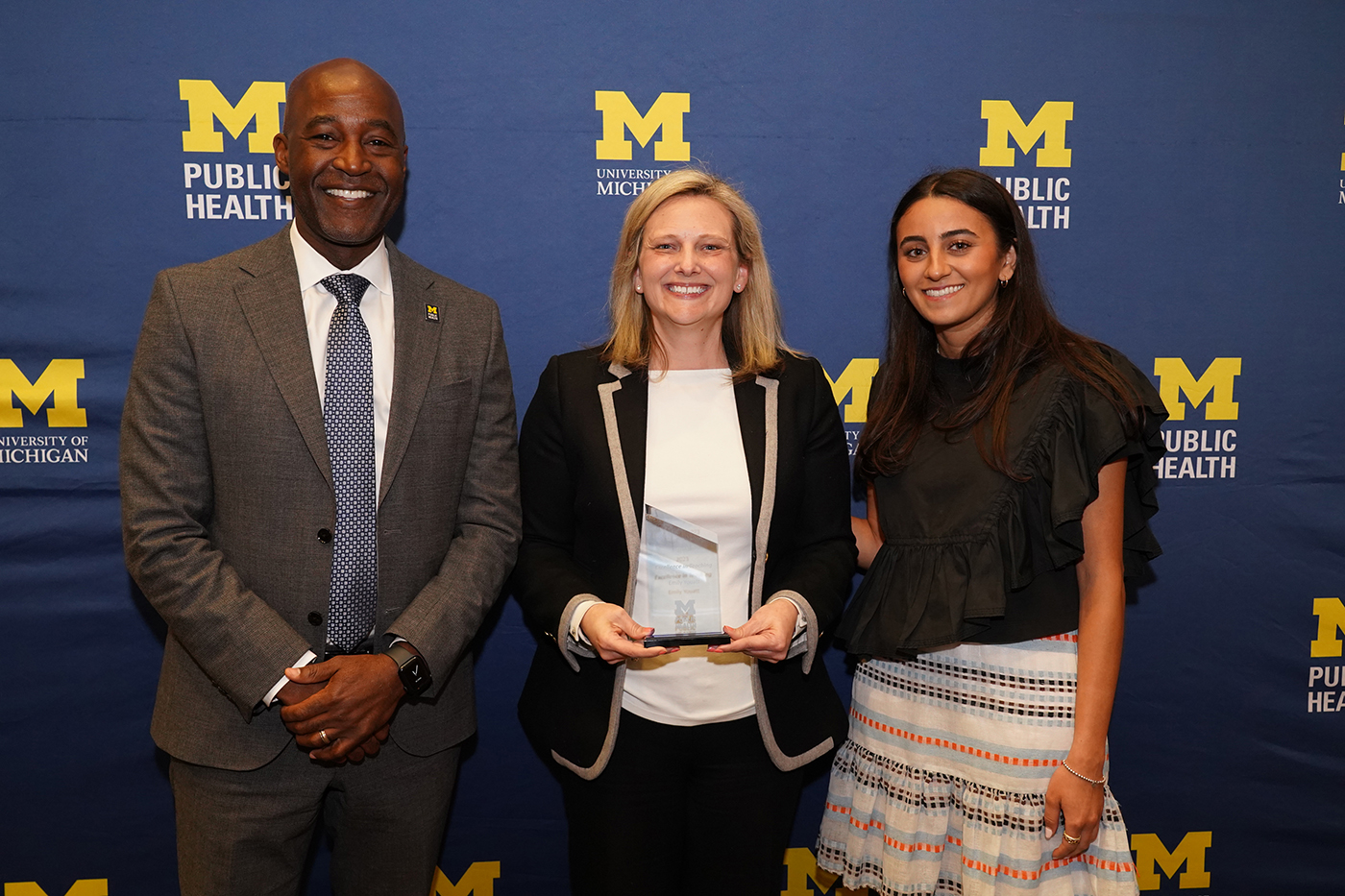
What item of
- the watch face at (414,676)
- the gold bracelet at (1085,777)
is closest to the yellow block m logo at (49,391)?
the watch face at (414,676)

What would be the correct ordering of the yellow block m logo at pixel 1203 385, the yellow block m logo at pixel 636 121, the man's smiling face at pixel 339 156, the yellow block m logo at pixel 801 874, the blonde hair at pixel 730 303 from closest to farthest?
the man's smiling face at pixel 339 156 → the blonde hair at pixel 730 303 → the yellow block m logo at pixel 636 121 → the yellow block m logo at pixel 1203 385 → the yellow block m logo at pixel 801 874

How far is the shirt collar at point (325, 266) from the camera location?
5.77 ft

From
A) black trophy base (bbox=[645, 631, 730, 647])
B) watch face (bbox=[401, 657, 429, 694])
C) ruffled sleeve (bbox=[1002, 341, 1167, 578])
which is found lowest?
watch face (bbox=[401, 657, 429, 694])

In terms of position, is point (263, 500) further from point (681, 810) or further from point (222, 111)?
point (222, 111)

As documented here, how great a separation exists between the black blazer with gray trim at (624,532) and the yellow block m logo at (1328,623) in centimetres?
183

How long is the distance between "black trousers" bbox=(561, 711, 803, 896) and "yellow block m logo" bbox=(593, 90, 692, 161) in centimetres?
156

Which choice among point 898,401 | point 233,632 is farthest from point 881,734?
point 233,632

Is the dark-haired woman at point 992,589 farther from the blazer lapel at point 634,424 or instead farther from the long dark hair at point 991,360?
the blazer lapel at point 634,424

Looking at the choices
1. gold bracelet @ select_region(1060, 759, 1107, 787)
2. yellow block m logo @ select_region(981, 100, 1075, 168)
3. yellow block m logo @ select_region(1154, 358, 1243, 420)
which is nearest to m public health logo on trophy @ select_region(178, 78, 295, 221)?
yellow block m logo @ select_region(981, 100, 1075, 168)

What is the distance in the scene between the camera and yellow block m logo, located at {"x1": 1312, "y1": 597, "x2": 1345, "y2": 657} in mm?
2785

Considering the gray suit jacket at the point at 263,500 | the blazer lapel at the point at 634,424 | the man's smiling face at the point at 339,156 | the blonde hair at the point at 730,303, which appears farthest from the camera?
the blonde hair at the point at 730,303

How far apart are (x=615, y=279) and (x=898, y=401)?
717mm

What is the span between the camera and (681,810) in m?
1.89

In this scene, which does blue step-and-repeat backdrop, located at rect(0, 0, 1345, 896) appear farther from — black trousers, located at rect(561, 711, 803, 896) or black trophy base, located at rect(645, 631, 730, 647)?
black trophy base, located at rect(645, 631, 730, 647)
